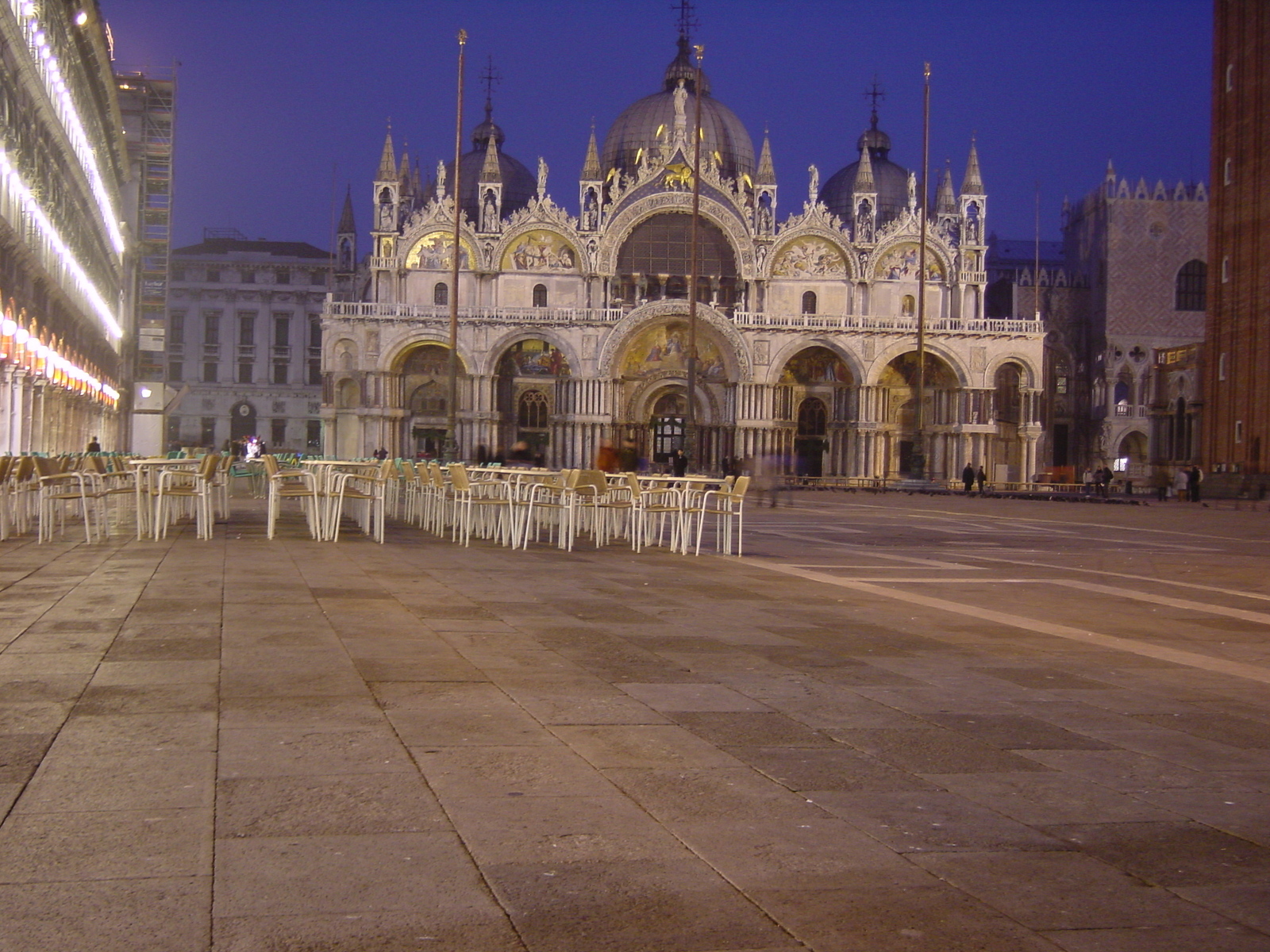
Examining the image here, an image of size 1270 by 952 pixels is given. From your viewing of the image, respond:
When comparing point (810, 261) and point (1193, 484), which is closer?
point (1193, 484)

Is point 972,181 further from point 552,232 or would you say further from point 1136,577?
point 1136,577

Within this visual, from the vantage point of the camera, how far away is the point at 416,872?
11.3 feet

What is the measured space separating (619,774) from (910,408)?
58850mm

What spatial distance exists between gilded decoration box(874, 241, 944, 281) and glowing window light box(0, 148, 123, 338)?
106 ft

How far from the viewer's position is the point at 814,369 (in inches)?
2418

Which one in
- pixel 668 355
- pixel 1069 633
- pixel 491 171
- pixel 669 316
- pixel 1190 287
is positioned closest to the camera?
pixel 1069 633

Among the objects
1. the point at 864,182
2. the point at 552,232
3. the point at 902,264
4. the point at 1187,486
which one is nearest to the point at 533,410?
the point at 552,232

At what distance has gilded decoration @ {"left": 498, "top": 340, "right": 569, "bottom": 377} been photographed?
198 feet

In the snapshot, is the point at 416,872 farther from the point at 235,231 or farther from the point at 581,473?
the point at 235,231

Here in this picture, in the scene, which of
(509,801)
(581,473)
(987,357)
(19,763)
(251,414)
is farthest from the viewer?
(251,414)

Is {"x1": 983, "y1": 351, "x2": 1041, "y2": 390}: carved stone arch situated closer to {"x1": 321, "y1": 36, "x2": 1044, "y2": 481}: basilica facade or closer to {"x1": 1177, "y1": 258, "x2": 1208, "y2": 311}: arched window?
{"x1": 321, "y1": 36, "x2": 1044, "y2": 481}: basilica facade

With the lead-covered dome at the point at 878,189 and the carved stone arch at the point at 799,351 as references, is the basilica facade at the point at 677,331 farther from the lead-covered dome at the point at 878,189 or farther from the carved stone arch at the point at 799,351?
the lead-covered dome at the point at 878,189

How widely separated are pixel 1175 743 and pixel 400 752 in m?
3.00

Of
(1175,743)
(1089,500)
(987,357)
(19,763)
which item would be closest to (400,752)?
(19,763)
